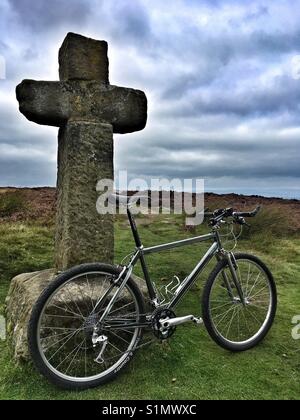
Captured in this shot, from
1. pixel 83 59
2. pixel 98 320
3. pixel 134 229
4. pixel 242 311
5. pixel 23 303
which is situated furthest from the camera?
pixel 242 311

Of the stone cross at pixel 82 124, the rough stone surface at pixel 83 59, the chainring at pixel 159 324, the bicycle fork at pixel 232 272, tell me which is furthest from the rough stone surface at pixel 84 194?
the bicycle fork at pixel 232 272

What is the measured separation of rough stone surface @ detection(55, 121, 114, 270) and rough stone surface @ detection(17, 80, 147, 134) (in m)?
0.11

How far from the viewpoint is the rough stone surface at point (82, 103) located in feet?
Answer: 12.3

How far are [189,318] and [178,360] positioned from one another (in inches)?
14.5

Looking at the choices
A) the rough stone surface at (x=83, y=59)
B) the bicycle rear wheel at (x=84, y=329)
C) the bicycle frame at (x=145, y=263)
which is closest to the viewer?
the bicycle rear wheel at (x=84, y=329)

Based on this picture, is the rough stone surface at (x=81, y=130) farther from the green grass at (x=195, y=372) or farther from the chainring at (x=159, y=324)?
the chainring at (x=159, y=324)

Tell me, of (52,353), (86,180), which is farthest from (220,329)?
(86,180)

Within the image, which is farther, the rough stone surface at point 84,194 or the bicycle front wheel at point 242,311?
the rough stone surface at point 84,194

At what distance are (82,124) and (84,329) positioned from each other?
1.80 meters

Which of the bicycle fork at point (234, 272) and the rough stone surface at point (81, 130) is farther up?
the rough stone surface at point (81, 130)

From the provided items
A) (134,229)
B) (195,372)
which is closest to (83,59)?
(134,229)

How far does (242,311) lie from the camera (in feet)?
14.5

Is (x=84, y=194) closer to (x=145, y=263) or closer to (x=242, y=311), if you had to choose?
(x=145, y=263)
